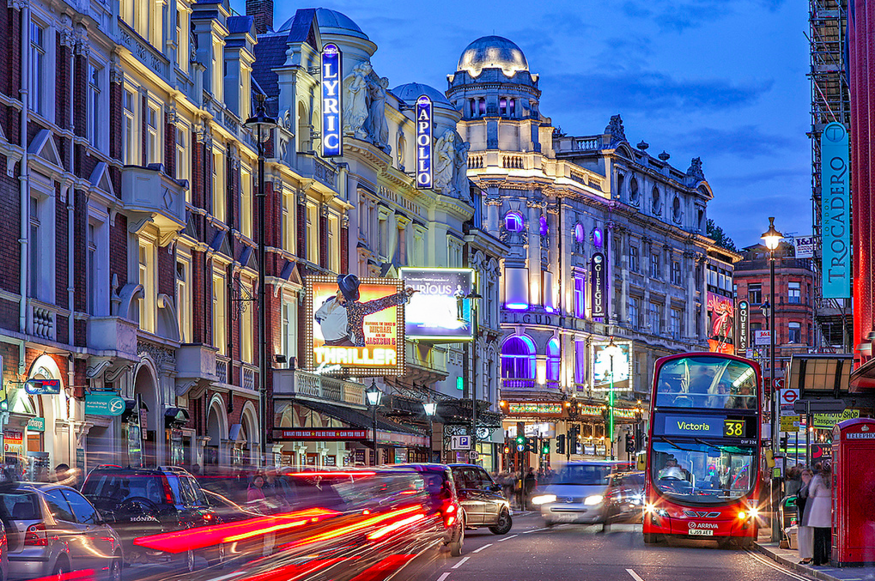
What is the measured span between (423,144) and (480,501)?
26497mm

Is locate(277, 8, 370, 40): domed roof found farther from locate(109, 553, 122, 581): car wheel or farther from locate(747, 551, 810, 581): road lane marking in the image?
locate(109, 553, 122, 581): car wheel

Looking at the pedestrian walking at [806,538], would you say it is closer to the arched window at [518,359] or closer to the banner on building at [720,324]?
the arched window at [518,359]

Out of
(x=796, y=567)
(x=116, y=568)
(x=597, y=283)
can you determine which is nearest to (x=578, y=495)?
(x=796, y=567)

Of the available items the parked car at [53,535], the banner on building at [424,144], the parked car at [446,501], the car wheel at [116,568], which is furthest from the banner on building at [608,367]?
the parked car at [53,535]

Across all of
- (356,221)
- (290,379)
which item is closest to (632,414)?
(356,221)

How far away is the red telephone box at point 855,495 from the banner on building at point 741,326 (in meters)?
87.8

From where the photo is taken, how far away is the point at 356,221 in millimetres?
52375

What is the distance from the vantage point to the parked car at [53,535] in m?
15.7

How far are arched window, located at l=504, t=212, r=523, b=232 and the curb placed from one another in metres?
55.3

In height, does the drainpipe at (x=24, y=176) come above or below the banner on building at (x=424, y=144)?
below

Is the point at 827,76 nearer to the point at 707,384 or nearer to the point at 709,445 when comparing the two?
the point at 707,384

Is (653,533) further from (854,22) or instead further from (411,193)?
(411,193)

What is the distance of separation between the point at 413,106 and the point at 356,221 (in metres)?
9.43

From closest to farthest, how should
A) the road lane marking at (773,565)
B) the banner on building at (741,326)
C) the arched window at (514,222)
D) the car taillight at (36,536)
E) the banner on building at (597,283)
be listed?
the car taillight at (36,536) < the road lane marking at (773,565) < the arched window at (514,222) < the banner on building at (597,283) < the banner on building at (741,326)
